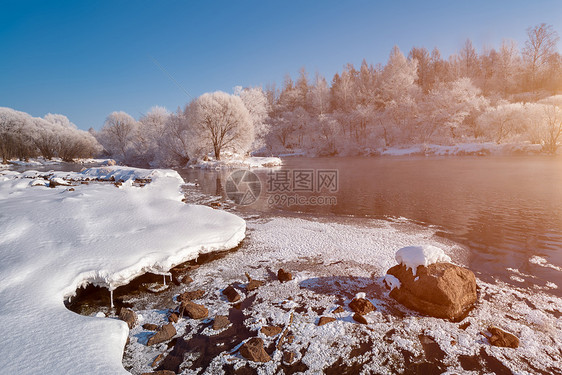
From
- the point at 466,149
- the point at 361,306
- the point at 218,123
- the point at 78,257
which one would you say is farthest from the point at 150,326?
the point at 466,149

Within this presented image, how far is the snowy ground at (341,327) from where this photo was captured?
3.46m

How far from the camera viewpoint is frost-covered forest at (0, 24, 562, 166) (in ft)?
125

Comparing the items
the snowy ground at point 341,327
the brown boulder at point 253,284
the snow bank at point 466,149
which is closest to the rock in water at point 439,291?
the snowy ground at point 341,327

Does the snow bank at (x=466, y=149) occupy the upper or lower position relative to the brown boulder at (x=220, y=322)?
upper

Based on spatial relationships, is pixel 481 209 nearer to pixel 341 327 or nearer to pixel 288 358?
pixel 341 327

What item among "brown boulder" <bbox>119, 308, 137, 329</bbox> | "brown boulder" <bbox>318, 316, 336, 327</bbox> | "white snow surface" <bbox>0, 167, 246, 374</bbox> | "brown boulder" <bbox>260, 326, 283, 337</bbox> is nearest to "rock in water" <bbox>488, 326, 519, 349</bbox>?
"brown boulder" <bbox>318, 316, 336, 327</bbox>

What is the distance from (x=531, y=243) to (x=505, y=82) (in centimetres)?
8847

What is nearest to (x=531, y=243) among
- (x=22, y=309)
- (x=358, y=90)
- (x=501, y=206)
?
(x=501, y=206)

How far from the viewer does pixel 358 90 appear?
77125 mm

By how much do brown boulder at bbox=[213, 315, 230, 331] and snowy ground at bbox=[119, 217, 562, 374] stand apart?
108mm

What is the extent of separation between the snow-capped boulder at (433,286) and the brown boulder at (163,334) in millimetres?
4071

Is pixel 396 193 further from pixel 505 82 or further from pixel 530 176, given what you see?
pixel 505 82

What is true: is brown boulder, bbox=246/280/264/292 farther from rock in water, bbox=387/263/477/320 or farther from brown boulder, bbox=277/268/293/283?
rock in water, bbox=387/263/477/320

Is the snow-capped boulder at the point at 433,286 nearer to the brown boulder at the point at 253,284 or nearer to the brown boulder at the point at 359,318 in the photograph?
the brown boulder at the point at 359,318
